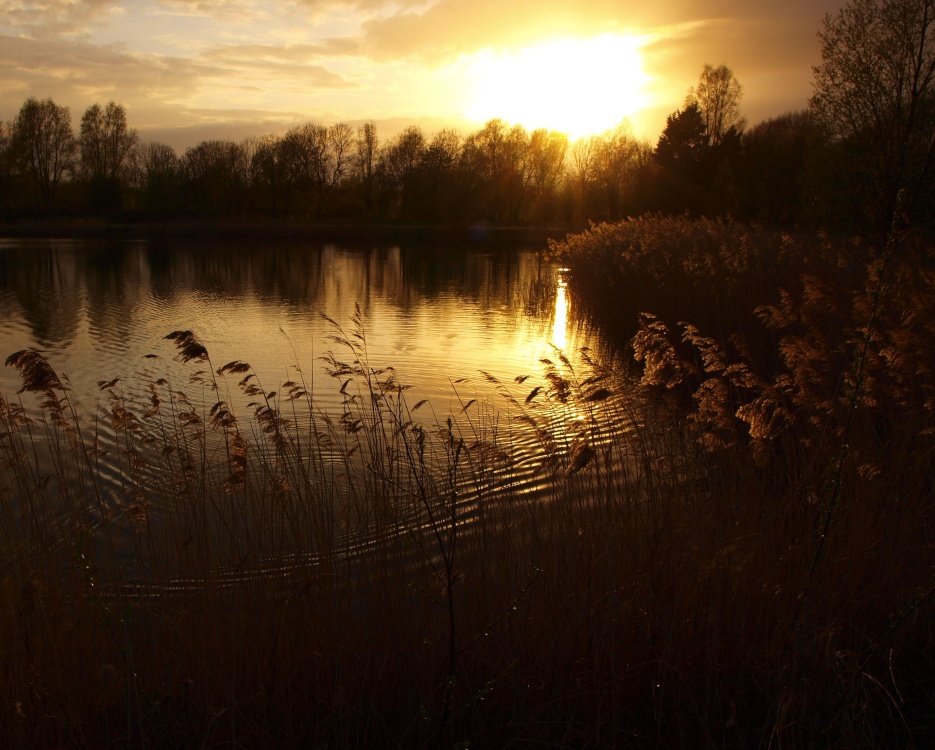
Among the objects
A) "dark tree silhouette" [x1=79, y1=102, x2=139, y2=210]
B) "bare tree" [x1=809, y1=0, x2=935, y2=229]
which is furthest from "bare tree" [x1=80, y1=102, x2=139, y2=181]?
"bare tree" [x1=809, y1=0, x2=935, y2=229]

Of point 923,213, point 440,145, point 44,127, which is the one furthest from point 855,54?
point 44,127

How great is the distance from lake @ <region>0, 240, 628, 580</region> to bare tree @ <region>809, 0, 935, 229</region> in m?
6.01

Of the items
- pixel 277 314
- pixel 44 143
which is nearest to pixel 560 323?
pixel 277 314

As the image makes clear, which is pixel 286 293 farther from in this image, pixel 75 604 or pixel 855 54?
pixel 75 604

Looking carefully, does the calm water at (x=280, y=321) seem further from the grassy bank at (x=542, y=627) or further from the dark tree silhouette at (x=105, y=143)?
the dark tree silhouette at (x=105, y=143)

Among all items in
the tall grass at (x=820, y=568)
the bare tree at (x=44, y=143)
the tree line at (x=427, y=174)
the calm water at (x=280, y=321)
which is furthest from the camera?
the bare tree at (x=44, y=143)

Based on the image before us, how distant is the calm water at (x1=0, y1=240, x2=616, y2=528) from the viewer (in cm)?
870

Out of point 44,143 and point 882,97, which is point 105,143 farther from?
point 882,97

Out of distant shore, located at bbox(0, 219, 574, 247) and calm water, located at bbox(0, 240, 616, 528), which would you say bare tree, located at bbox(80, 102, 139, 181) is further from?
calm water, located at bbox(0, 240, 616, 528)

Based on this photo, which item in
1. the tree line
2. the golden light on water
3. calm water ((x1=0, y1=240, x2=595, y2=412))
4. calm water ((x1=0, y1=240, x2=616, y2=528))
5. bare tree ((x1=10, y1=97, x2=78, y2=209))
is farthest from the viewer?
bare tree ((x1=10, y1=97, x2=78, y2=209))

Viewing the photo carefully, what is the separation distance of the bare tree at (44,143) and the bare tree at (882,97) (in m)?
53.8

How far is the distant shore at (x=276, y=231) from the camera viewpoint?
43.8 m

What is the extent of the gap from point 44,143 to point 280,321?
5141 centimetres

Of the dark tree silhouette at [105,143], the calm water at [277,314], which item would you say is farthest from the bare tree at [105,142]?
the calm water at [277,314]
